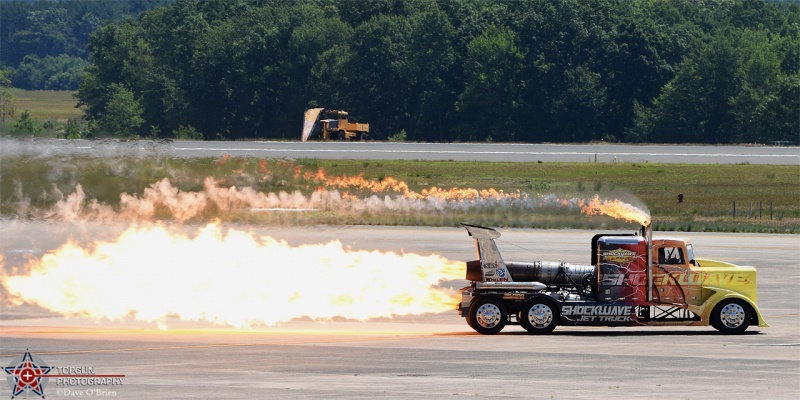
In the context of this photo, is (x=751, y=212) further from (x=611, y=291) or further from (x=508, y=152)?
(x=611, y=291)

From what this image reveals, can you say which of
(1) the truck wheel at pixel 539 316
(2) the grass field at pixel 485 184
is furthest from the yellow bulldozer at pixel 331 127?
(1) the truck wheel at pixel 539 316

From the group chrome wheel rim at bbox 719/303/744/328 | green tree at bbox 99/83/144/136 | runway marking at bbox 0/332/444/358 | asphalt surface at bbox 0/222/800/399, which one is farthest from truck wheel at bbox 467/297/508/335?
green tree at bbox 99/83/144/136

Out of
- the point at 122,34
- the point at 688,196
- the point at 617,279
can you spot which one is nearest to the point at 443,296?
the point at 617,279

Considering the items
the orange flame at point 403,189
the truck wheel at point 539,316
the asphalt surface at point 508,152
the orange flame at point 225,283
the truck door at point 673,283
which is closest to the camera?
the truck wheel at point 539,316

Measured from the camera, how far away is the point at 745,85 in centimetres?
12888

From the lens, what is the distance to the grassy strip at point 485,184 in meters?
46.6

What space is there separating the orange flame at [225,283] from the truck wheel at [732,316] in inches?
306

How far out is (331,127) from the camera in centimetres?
11588

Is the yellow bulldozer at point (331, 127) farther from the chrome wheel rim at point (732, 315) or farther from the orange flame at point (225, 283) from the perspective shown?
the chrome wheel rim at point (732, 315)

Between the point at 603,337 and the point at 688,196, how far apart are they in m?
45.9

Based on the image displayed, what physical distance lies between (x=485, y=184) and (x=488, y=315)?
44.8 meters

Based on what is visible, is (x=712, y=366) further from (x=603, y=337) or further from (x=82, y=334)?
(x=82, y=334)

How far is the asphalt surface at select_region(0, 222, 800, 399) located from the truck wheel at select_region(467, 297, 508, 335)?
34 cm

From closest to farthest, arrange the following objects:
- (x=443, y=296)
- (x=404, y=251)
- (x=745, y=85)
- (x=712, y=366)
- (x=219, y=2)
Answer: (x=712, y=366), (x=443, y=296), (x=404, y=251), (x=745, y=85), (x=219, y=2)
